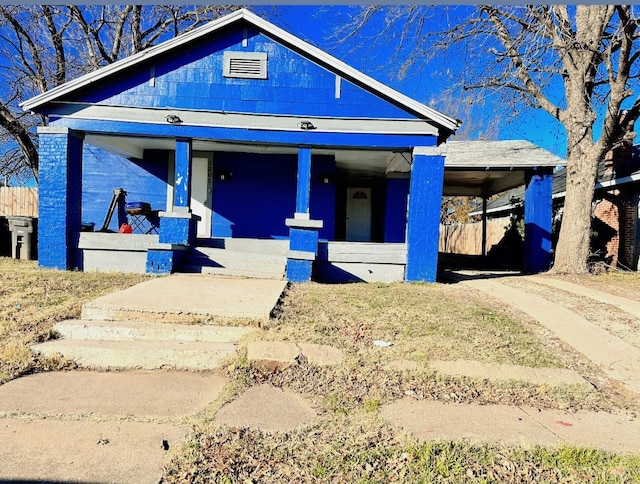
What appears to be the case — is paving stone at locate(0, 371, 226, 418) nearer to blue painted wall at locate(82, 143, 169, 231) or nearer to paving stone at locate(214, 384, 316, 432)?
paving stone at locate(214, 384, 316, 432)

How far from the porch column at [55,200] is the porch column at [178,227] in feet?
5.60

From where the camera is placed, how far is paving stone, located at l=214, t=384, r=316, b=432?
2719 mm

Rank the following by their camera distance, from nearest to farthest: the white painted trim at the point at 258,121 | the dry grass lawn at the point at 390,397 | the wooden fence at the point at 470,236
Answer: the dry grass lawn at the point at 390,397 < the white painted trim at the point at 258,121 < the wooden fence at the point at 470,236

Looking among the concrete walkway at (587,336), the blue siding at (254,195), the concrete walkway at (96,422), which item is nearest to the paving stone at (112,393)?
the concrete walkway at (96,422)

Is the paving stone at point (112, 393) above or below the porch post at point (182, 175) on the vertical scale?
below

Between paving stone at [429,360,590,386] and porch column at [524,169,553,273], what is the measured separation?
785cm

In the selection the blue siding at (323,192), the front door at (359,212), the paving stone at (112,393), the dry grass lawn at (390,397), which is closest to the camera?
the dry grass lawn at (390,397)

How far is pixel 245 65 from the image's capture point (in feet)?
27.0

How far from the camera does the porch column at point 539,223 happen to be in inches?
425

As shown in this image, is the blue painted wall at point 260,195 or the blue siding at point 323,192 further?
the blue siding at point 323,192

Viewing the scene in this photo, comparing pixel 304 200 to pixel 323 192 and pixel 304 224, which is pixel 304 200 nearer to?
pixel 304 224

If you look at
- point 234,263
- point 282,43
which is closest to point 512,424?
point 234,263

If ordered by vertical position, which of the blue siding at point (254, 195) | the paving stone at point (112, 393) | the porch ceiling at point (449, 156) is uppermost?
the porch ceiling at point (449, 156)

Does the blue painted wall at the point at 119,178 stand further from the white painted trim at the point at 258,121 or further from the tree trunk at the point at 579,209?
the tree trunk at the point at 579,209
